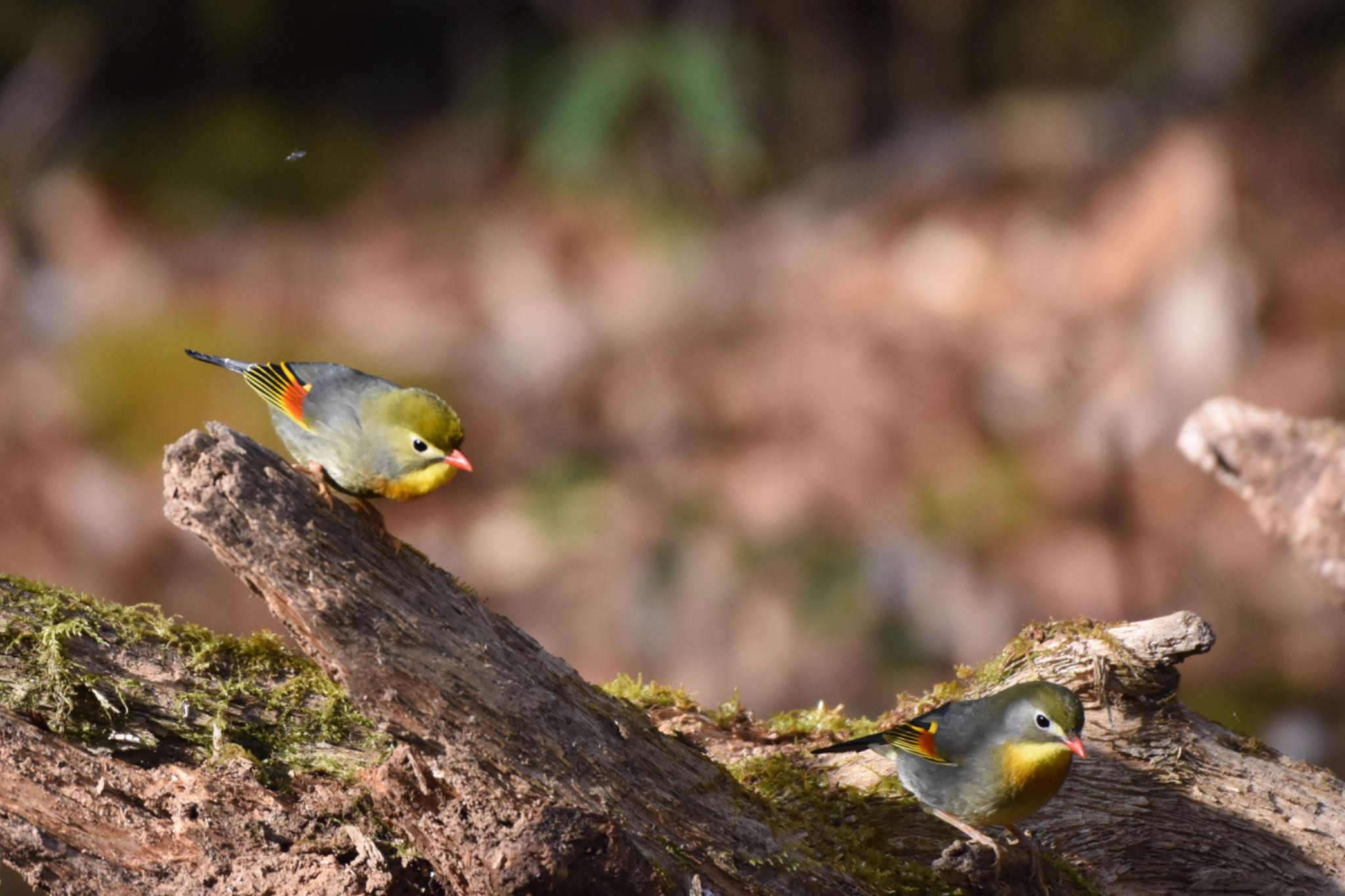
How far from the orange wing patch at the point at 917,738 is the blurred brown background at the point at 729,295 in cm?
435

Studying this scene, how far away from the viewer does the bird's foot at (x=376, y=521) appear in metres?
2.80

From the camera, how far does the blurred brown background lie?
8.43 m

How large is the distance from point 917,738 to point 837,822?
1.17ft

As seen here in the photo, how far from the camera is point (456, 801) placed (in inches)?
104

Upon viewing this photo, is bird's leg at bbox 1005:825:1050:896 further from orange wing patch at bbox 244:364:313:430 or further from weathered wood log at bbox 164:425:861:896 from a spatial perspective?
orange wing patch at bbox 244:364:313:430

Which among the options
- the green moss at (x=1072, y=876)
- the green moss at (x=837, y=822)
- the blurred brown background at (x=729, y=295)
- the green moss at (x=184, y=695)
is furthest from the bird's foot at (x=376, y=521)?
the blurred brown background at (x=729, y=295)

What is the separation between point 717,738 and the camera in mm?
3582

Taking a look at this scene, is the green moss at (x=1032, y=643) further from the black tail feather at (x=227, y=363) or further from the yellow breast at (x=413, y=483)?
the black tail feather at (x=227, y=363)

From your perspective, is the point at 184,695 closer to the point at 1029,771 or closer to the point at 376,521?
the point at 376,521

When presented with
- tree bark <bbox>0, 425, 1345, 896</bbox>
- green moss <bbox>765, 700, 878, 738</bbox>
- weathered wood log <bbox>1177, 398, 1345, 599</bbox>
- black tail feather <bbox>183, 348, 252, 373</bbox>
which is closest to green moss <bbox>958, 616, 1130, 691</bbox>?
tree bark <bbox>0, 425, 1345, 896</bbox>

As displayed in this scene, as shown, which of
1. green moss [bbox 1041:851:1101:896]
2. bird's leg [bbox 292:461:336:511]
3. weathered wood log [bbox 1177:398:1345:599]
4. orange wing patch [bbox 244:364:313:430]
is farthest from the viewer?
weathered wood log [bbox 1177:398:1345:599]

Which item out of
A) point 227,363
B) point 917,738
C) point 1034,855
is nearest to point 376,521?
point 227,363

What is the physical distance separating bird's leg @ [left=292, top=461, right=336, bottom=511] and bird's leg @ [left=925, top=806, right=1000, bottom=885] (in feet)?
5.83

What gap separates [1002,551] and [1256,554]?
5.68 feet
